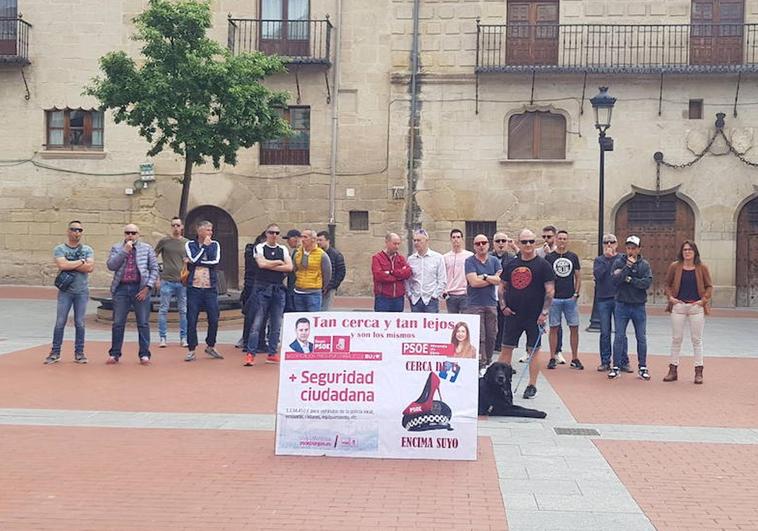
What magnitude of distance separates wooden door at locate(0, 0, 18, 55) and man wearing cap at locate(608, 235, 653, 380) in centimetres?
1934

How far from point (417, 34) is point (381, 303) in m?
13.6

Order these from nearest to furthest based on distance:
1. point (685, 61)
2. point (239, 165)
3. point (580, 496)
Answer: point (580, 496) → point (685, 61) → point (239, 165)

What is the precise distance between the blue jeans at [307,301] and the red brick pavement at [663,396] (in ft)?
10.4

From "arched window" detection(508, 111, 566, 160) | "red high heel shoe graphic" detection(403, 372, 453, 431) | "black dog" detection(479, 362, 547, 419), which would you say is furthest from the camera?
"arched window" detection(508, 111, 566, 160)

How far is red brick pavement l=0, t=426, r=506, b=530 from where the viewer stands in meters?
4.97

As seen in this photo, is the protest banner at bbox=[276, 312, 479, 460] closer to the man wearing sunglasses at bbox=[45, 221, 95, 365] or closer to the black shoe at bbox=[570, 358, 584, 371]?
the black shoe at bbox=[570, 358, 584, 371]

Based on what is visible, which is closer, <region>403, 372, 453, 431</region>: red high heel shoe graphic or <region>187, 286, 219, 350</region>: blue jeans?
<region>403, 372, 453, 431</region>: red high heel shoe graphic

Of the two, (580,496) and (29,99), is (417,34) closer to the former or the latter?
(29,99)

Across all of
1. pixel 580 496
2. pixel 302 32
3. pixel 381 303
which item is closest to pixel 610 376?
pixel 381 303

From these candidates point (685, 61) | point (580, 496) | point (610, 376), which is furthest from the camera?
point (685, 61)

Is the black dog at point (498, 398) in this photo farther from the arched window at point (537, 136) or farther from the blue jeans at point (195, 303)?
the arched window at point (537, 136)

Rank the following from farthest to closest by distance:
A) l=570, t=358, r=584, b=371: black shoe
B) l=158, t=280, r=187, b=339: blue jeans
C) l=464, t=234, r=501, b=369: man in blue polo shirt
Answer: l=158, t=280, r=187, b=339: blue jeans < l=570, t=358, r=584, b=371: black shoe < l=464, t=234, r=501, b=369: man in blue polo shirt

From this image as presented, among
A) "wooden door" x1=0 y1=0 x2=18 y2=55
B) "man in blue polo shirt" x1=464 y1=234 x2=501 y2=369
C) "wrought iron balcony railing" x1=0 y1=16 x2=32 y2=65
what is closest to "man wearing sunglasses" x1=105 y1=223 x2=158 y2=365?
"man in blue polo shirt" x1=464 y1=234 x2=501 y2=369

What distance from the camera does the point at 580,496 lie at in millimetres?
5449
